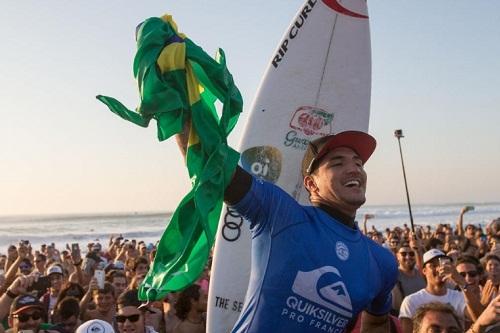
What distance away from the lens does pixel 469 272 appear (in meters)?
5.16

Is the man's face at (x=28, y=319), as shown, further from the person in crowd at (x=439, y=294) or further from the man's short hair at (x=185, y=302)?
the person in crowd at (x=439, y=294)

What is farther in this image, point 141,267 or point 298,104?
point 141,267

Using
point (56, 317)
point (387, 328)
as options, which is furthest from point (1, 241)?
point (387, 328)

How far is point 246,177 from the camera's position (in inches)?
75.7

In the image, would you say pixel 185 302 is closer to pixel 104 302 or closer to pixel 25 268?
pixel 104 302

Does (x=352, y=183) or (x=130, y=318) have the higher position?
(x=352, y=183)

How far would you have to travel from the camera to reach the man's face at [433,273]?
501cm

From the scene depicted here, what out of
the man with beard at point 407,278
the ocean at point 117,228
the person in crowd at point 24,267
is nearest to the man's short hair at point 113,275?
the person in crowd at point 24,267

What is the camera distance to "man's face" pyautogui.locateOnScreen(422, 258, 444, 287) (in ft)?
16.4

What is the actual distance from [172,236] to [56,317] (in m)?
3.52

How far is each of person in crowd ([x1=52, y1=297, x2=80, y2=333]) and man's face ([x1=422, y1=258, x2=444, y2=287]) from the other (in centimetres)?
335

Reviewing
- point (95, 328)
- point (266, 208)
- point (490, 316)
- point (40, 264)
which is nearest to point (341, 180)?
point (266, 208)

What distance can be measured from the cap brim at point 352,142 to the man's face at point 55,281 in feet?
17.9

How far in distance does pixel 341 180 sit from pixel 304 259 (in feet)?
1.34
